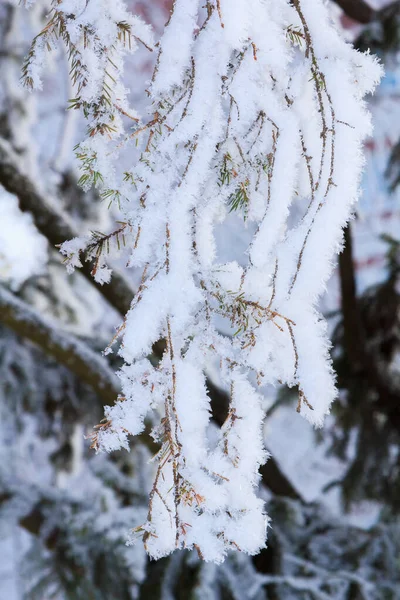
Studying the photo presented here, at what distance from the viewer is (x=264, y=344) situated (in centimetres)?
78

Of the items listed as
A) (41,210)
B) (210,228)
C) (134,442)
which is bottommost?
(210,228)

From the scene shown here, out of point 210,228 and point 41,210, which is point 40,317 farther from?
point 210,228

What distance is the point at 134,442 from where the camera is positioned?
308cm

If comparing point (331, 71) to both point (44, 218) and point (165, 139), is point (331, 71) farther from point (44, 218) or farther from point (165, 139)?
point (44, 218)

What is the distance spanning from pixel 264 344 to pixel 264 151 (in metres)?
0.26

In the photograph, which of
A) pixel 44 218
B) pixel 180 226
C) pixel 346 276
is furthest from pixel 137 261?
pixel 346 276

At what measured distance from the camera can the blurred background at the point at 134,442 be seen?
221cm

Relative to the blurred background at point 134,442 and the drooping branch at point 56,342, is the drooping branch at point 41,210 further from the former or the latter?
the drooping branch at point 56,342

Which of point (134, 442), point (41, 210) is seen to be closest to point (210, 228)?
point (41, 210)

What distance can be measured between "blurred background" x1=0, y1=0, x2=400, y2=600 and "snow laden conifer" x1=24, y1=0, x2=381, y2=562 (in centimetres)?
112

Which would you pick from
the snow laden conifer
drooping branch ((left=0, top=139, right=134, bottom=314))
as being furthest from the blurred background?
the snow laden conifer

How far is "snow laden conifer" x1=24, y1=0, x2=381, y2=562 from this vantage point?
0.75 m

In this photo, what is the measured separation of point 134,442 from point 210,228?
243 cm

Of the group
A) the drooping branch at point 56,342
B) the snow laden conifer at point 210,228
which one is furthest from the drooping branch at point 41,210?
the snow laden conifer at point 210,228
